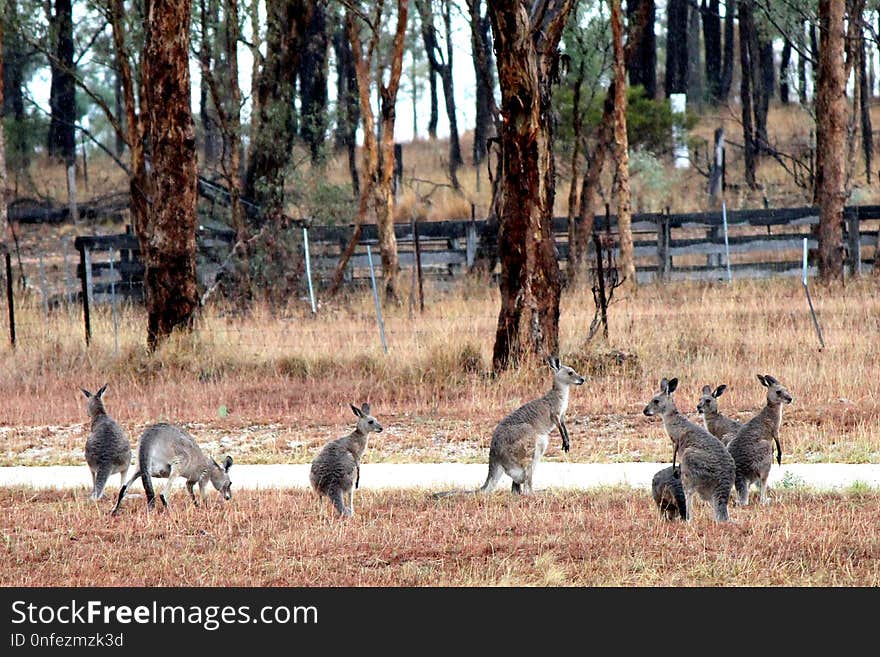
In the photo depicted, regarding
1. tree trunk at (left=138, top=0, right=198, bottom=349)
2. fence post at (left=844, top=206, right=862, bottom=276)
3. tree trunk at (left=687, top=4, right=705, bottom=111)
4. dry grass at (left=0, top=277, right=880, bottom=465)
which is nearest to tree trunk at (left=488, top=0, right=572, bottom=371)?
dry grass at (left=0, top=277, right=880, bottom=465)

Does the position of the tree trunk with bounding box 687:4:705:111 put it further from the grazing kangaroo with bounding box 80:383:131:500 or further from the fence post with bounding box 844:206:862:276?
the grazing kangaroo with bounding box 80:383:131:500

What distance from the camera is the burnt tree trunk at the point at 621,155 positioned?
2819 centimetres

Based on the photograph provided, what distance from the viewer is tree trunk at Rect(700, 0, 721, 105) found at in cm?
5916

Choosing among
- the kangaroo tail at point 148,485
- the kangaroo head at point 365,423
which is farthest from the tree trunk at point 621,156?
the kangaroo tail at point 148,485

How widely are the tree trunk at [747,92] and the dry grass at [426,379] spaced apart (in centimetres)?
2160

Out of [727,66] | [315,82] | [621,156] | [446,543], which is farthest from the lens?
[727,66]

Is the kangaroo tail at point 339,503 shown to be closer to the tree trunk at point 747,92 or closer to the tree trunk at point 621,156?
the tree trunk at point 621,156

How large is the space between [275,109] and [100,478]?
785 inches

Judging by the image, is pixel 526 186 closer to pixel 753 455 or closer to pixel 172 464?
pixel 753 455

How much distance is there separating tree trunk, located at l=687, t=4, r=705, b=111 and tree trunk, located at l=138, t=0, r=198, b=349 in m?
40.5

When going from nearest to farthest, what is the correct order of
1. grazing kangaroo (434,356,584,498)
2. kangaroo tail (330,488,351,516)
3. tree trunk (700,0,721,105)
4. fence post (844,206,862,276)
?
kangaroo tail (330,488,351,516) → grazing kangaroo (434,356,584,498) → fence post (844,206,862,276) → tree trunk (700,0,721,105)

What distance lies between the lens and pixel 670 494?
9555 mm

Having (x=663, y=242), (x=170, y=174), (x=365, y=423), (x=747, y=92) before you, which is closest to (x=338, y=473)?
(x=365, y=423)

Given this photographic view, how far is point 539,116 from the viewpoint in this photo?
1756 centimetres
